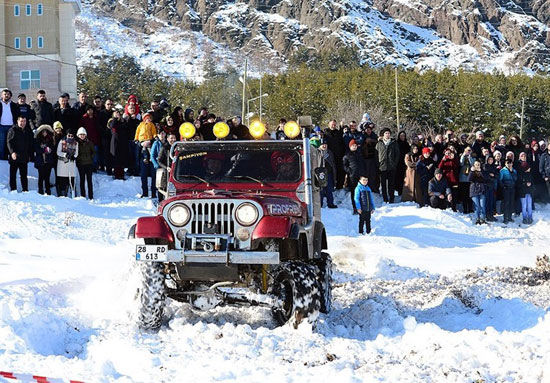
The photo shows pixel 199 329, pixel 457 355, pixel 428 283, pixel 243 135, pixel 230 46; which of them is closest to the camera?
pixel 457 355

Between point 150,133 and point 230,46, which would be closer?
point 150,133

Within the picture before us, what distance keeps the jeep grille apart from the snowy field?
891mm

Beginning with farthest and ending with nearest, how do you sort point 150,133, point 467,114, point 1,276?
point 467,114 < point 150,133 < point 1,276

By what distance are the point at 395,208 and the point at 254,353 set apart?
12.7m

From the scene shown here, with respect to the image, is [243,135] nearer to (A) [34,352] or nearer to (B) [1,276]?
(B) [1,276]

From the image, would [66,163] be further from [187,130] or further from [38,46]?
[38,46]

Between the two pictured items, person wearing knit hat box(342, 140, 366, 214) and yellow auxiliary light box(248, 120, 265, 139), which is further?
person wearing knit hat box(342, 140, 366, 214)

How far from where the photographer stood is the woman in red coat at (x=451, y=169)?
63.2 feet

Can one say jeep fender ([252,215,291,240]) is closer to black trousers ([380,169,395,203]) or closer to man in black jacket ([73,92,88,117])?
man in black jacket ([73,92,88,117])

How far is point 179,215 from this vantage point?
757cm

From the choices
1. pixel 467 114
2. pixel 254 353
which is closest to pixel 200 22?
pixel 467 114

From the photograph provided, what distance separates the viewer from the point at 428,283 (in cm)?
1143

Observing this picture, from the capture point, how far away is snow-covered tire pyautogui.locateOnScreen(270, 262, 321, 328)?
7.48 meters

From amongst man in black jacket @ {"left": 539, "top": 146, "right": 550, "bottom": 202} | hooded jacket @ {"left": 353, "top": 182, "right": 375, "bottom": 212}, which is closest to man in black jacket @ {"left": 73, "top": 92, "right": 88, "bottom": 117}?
hooded jacket @ {"left": 353, "top": 182, "right": 375, "bottom": 212}
